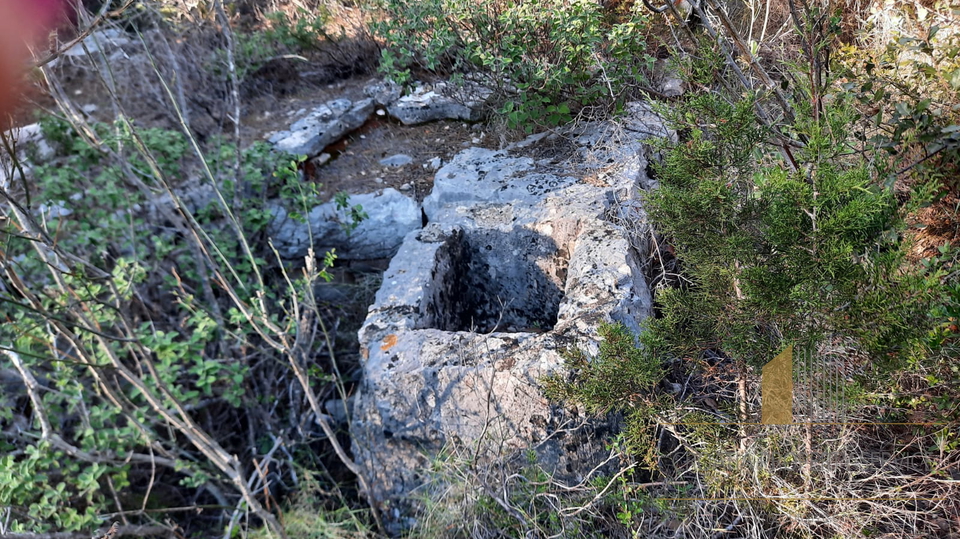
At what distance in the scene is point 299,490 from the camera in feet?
9.09

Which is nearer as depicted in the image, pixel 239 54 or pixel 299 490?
pixel 299 490

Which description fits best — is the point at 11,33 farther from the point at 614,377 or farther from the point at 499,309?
the point at 499,309

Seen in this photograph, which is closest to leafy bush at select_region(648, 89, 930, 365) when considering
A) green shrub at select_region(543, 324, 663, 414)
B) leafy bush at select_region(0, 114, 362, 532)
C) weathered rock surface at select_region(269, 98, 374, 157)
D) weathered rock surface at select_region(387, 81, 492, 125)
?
green shrub at select_region(543, 324, 663, 414)

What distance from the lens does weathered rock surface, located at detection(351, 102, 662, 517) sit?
82.0 inches

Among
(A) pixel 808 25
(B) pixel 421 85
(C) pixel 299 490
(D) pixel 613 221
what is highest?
(A) pixel 808 25

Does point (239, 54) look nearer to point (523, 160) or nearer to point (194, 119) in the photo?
point (194, 119)

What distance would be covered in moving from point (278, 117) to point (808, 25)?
4.18m

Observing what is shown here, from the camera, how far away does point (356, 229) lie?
3725 mm

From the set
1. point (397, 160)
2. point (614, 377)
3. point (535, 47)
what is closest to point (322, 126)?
point (397, 160)

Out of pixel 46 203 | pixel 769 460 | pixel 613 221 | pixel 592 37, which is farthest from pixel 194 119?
pixel 769 460

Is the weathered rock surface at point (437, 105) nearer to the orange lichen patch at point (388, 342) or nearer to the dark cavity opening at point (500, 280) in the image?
the dark cavity opening at point (500, 280)

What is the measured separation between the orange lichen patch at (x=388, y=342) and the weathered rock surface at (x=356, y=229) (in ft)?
4.54

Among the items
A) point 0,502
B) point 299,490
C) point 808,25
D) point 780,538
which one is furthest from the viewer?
point 299,490

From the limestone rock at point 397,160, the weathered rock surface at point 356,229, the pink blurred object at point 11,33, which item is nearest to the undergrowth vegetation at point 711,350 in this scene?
the weathered rock surface at point 356,229
